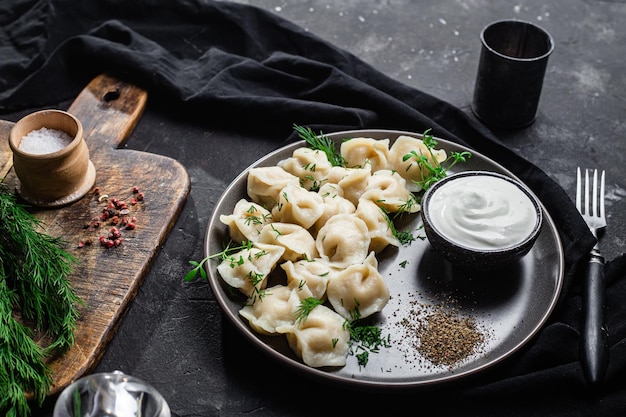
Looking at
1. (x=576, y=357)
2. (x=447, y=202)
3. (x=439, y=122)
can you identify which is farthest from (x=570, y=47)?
(x=576, y=357)

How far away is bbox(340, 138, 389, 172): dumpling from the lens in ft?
8.71

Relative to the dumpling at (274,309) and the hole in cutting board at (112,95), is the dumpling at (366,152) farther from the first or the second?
the hole in cutting board at (112,95)

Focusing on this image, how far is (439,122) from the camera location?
309 centimetres

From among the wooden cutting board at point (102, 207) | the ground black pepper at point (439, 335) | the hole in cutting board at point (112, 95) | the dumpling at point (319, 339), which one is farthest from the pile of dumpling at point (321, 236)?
the hole in cutting board at point (112, 95)

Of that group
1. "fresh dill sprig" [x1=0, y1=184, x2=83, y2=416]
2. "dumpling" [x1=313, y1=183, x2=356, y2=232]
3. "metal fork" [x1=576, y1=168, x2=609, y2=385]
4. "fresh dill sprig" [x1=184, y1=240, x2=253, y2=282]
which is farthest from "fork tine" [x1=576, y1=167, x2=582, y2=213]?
"fresh dill sprig" [x1=0, y1=184, x2=83, y2=416]

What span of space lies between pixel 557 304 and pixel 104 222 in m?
1.52

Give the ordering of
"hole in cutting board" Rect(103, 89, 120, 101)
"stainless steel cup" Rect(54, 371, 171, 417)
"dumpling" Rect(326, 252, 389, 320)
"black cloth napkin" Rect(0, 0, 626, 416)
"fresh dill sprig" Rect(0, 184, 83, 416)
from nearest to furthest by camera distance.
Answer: "stainless steel cup" Rect(54, 371, 171, 417)
"fresh dill sprig" Rect(0, 184, 83, 416)
"dumpling" Rect(326, 252, 389, 320)
"black cloth napkin" Rect(0, 0, 626, 416)
"hole in cutting board" Rect(103, 89, 120, 101)

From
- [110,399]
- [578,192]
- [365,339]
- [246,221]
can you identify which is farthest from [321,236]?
[578,192]

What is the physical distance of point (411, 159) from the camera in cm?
264

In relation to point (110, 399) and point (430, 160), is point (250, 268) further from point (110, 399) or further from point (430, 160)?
point (430, 160)

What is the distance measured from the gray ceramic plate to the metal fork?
104mm

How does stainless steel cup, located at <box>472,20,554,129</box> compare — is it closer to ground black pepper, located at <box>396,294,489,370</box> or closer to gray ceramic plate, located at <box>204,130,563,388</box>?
gray ceramic plate, located at <box>204,130,563,388</box>

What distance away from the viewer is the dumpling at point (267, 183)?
2525 millimetres

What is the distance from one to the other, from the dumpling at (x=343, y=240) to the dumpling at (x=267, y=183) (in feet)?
0.73
